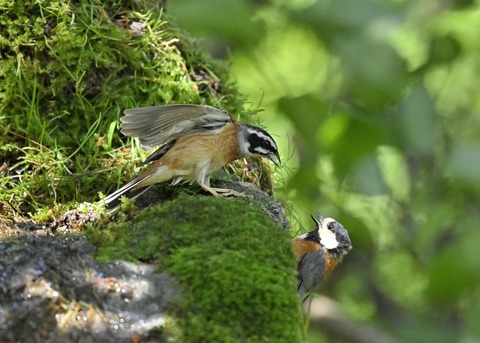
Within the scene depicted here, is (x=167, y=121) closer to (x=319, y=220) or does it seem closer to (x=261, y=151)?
(x=261, y=151)

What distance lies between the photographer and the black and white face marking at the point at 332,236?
19.9 feet

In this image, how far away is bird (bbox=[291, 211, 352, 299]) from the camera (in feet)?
19.2

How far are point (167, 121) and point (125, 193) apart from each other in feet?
2.07

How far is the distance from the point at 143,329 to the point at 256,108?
10.4ft

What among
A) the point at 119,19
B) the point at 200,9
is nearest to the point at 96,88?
the point at 119,19

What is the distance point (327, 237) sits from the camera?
20.1ft

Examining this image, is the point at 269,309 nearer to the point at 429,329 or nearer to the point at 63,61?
the point at 429,329

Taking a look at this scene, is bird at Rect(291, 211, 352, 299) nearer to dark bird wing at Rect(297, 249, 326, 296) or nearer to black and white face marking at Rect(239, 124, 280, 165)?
dark bird wing at Rect(297, 249, 326, 296)

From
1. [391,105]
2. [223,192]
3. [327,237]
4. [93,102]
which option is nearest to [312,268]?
[327,237]

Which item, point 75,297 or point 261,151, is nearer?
point 75,297

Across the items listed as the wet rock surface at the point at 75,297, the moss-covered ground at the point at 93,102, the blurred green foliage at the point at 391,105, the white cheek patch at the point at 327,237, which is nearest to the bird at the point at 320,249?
the white cheek patch at the point at 327,237

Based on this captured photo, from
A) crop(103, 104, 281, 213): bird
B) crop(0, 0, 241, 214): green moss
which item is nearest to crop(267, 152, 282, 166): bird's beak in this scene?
crop(103, 104, 281, 213): bird

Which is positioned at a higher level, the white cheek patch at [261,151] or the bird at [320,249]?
the white cheek patch at [261,151]

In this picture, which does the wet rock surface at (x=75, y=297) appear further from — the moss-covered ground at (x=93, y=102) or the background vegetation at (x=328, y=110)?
the background vegetation at (x=328, y=110)
